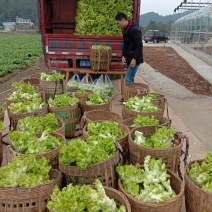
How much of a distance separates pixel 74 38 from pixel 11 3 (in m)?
115

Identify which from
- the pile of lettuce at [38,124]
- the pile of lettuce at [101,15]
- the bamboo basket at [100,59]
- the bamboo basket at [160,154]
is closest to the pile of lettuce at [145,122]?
the bamboo basket at [160,154]

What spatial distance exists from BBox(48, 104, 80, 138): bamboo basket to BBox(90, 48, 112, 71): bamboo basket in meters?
2.69

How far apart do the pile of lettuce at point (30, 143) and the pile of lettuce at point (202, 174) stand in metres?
1.58

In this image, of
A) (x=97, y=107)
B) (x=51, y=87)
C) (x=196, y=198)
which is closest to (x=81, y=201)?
(x=196, y=198)

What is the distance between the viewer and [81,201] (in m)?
2.30

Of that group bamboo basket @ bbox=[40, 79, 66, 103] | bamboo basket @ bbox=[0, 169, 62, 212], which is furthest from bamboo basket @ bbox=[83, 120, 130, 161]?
bamboo basket @ bbox=[40, 79, 66, 103]

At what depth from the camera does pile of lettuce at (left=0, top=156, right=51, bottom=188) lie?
8.28 ft

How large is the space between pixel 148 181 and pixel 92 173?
0.57 metres

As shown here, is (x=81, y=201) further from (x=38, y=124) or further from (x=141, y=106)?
(x=141, y=106)

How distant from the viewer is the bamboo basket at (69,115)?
4.89 metres

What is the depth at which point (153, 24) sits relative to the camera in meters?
74.1

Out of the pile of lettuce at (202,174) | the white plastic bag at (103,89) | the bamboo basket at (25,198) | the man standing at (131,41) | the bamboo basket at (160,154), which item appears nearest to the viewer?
the bamboo basket at (25,198)

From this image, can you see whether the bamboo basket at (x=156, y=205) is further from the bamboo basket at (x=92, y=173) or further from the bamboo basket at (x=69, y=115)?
the bamboo basket at (x=69, y=115)

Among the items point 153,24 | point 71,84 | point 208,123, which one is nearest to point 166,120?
point 208,123
